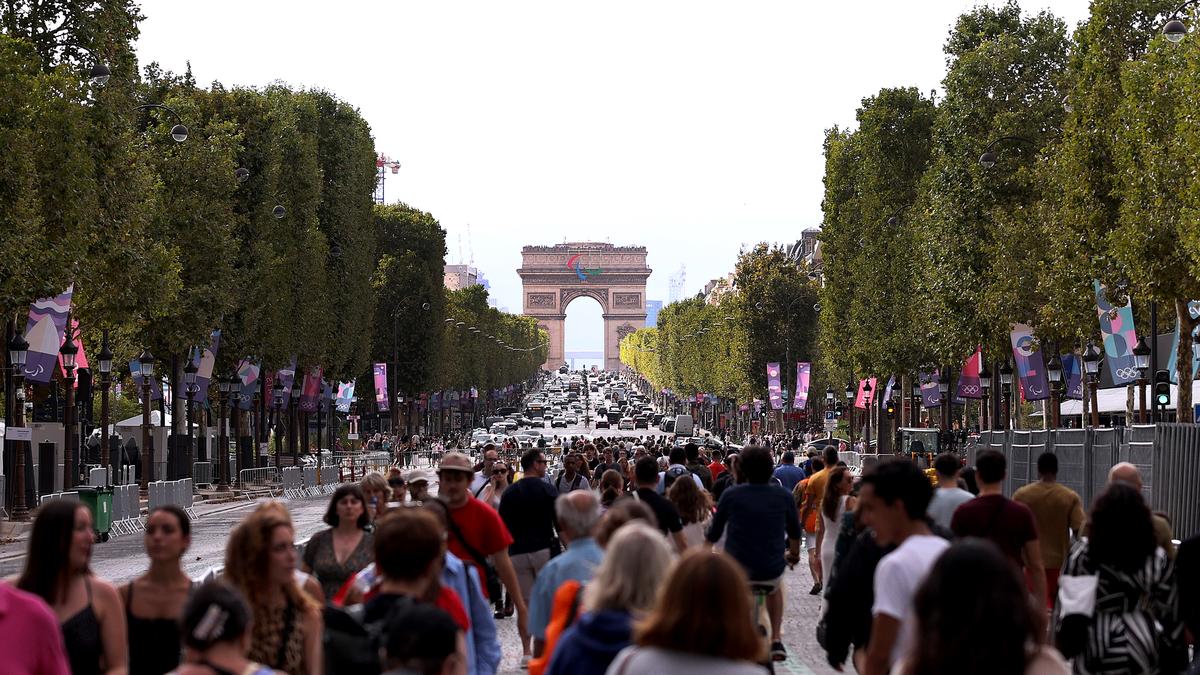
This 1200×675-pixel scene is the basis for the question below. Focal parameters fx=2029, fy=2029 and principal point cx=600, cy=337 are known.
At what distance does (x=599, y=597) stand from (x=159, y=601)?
240cm

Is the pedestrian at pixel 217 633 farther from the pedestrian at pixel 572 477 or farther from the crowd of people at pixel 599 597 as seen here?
the pedestrian at pixel 572 477

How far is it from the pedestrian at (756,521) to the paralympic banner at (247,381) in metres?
44.9

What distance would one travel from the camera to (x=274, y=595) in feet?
26.5

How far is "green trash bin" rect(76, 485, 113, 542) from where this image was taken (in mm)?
35906

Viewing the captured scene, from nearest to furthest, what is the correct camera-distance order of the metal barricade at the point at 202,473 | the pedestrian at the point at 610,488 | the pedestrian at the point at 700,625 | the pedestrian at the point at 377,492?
the pedestrian at the point at 700,625, the pedestrian at the point at 377,492, the pedestrian at the point at 610,488, the metal barricade at the point at 202,473

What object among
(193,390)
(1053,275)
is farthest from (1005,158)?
(193,390)

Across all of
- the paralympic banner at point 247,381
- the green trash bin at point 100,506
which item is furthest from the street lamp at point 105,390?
the green trash bin at point 100,506

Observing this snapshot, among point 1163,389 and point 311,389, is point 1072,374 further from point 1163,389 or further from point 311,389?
point 311,389

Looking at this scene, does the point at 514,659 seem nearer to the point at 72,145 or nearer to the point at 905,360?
the point at 72,145

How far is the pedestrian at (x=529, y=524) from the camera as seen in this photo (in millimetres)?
15500

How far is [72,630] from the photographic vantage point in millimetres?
7836

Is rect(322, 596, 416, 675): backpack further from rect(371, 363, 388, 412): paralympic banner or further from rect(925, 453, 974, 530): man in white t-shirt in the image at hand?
rect(371, 363, 388, 412): paralympic banner

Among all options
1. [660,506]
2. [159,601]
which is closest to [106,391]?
[660,506]

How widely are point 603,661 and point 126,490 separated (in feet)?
118
